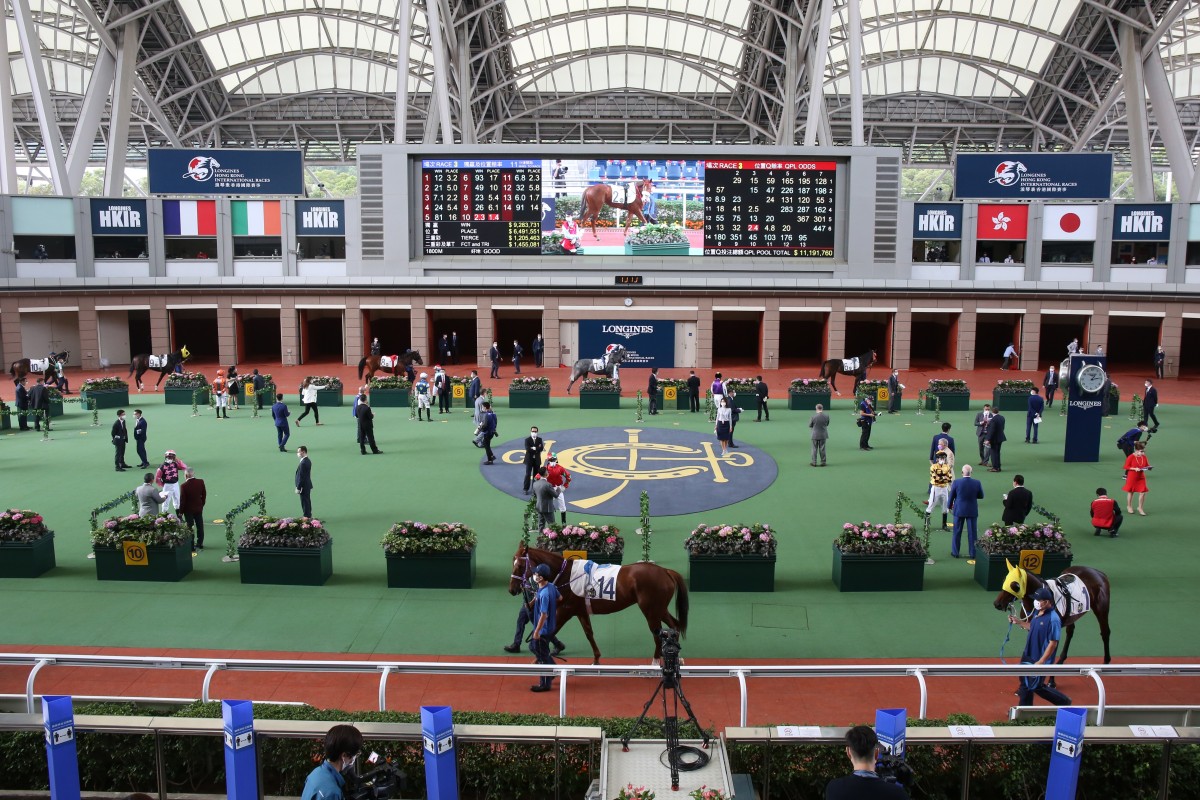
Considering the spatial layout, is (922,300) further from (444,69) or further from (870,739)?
(870,739)

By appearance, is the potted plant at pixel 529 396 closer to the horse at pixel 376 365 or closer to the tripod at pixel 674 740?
the horse at pixel 376 365

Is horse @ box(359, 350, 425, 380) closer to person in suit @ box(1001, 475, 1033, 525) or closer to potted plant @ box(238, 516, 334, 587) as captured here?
potted plant @ box(238, 516, 334, 587)

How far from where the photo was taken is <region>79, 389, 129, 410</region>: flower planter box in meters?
30.8

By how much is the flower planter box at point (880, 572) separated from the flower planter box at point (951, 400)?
1892 centimetres

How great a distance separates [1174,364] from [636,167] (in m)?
26.3

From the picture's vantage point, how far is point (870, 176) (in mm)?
40500

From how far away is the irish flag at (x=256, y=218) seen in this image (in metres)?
43.0

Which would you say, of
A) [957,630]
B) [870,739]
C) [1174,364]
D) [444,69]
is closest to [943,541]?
[957,630]

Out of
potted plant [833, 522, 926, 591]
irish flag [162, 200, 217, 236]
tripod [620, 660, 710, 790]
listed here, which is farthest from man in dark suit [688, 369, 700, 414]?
irish flag [162, 200, 217, 236]

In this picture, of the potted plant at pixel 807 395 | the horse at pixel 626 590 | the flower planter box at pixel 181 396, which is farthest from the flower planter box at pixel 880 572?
the flower planter box at pixel 181 396

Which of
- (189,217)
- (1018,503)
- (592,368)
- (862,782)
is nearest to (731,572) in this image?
(1018,503)

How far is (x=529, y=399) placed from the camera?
31969 mm

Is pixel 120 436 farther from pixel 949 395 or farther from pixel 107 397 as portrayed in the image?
pixel 949 395

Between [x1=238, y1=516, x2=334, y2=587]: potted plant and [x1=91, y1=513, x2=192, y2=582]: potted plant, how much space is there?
1.04 meters
